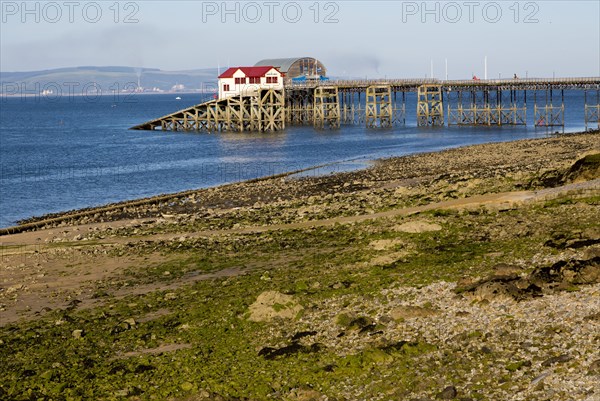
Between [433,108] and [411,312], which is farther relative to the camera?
[433,108]

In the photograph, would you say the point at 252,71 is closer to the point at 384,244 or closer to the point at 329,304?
the point at 384,244

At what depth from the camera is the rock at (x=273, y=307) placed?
1770 centimetres

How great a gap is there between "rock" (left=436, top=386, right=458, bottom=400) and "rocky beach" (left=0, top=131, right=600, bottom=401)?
0.04 m

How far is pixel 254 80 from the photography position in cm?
10381

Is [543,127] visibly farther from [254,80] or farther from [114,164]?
[114,164]

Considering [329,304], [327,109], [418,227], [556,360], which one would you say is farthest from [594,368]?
[327,109]

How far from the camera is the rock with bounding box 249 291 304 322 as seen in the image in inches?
697

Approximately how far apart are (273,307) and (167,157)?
63759mm

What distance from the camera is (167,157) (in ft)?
263

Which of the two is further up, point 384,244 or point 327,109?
point 327,109

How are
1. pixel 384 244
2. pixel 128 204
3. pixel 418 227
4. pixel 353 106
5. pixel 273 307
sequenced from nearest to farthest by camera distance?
pixel 273 307
pixel 384 244
pixel 418 227
pixel 128 204
pixel 353 106

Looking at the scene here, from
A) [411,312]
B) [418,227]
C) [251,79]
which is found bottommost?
[411,312]

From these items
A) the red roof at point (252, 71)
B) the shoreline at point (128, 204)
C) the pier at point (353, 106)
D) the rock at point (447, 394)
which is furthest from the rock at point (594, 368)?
the red roof at point (252, 71)

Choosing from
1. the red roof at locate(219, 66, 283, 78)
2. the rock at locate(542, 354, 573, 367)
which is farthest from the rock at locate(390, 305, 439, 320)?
the red roof at locate(219, 66, 283, 78)
